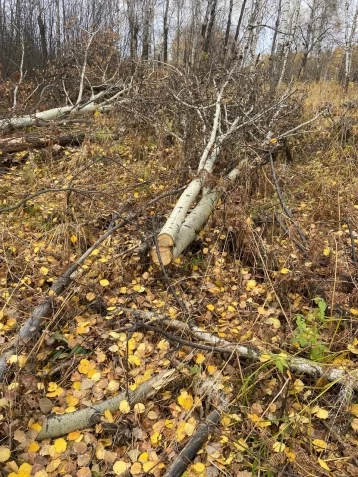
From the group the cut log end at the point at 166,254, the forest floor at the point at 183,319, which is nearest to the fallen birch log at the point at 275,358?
the forest floor at the point at 183,319

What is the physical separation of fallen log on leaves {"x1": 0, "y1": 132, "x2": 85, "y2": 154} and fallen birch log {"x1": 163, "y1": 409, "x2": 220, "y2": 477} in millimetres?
3994

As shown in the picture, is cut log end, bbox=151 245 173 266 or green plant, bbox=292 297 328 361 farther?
cut log end, bbox=151 245 173 266

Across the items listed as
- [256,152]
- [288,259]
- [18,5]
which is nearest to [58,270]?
[288,259]

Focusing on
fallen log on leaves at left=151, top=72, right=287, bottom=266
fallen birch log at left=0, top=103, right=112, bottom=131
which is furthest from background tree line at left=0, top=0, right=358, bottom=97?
fallen log on leaves at left=151, top=72, right=287, bottom=266

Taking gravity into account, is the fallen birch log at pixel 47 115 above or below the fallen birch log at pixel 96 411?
above

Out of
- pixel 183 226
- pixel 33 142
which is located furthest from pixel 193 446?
pixel 33 142

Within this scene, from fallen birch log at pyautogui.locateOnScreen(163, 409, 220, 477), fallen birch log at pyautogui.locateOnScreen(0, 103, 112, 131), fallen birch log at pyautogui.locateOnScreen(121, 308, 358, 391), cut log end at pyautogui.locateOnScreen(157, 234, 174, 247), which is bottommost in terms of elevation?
fallen birch log at pyautogui.locateOnScreen(163, 409, 220, 477)

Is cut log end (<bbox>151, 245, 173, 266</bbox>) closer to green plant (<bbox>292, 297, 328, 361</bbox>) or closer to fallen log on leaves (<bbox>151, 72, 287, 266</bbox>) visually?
fallen log on leaves (<bbox>151, 72, 287, 266</bbox>)

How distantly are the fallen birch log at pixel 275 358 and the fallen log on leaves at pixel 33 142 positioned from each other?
342cm

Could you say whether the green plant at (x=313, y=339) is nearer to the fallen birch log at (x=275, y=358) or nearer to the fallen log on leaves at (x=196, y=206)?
the fallen birch log at (x=275, y=358)

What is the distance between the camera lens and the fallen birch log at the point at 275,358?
6.35 feet

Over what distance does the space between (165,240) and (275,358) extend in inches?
47.9

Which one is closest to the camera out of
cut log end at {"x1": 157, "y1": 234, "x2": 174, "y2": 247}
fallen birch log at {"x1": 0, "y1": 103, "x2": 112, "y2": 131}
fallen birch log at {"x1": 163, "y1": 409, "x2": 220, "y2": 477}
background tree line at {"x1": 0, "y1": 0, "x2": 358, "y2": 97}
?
fallen birch log at {"x1": 163, "y1": 409, "x2": 220, "y2": 477}

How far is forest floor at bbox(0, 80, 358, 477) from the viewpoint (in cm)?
176
